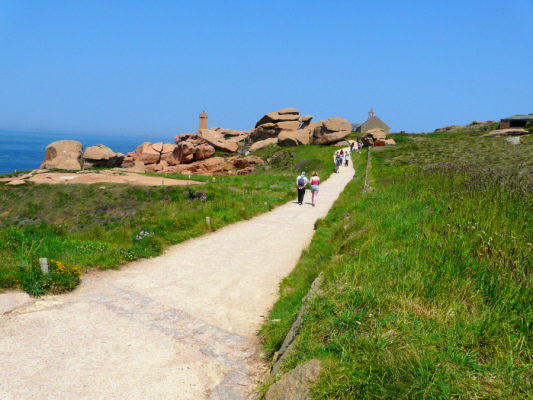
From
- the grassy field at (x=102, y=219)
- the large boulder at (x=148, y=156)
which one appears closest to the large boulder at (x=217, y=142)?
the large boulder at (x=148, y=156)

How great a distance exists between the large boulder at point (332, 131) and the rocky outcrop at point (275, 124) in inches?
360

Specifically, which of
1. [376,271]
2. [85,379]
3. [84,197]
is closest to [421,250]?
[376,271]

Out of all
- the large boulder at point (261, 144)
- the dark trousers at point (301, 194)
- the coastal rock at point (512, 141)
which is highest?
the coastal rock at point (512, 141)

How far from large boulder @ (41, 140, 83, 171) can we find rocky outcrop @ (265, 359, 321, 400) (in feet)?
142

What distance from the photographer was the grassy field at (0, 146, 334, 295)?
852 centimetres

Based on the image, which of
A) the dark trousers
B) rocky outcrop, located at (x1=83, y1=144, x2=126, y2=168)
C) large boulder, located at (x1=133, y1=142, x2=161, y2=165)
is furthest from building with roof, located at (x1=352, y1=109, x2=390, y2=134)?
the dark trousers

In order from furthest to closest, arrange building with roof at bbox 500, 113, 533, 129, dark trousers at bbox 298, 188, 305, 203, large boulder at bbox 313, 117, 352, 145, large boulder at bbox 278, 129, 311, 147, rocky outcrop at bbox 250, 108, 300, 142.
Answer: rocky outcrop at bbox 250, 108, 300, 142 → building with roof at bbox 500, 113, 533, 129 → large boulder at bbox 278, 129, 311, 147 → large boulder at bbox 313, 117, 352, 145 → dark trousers at bbox 298, 188, 305, 203

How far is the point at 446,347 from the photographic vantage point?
12.0 feet

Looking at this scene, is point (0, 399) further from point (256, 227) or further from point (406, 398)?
point (256, 227)

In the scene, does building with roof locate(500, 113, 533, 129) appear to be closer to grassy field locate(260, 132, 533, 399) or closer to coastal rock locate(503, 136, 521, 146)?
coastal rock locate(503, 136, 521, 146)

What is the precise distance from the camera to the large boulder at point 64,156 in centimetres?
4234

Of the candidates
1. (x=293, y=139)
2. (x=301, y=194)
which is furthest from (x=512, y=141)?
(x=301, y=194)

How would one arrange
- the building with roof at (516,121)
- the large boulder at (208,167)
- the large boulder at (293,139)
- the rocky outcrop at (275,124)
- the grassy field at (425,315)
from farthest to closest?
the rocky outcrop at (275,124), the building with roof at (516,121), the large boulder at (293,139), the large boulder at (208,167), the grassy field at (425,315)

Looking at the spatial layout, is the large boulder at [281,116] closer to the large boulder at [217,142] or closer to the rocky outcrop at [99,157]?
the large boulder at [217,142]
